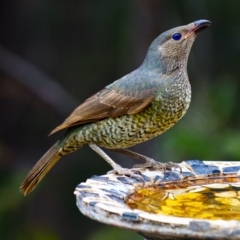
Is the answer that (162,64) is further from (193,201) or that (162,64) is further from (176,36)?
(193,201)

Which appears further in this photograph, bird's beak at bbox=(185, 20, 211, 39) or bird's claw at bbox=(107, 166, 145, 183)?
bird's beak at bbox=(185, 20, 211, 39)

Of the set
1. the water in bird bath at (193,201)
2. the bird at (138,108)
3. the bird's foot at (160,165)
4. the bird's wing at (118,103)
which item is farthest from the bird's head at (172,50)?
the water in bird bath at (193,201)

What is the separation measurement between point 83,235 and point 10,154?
2058 millimetres

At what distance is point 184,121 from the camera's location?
707cm

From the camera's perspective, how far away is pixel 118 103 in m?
4.70

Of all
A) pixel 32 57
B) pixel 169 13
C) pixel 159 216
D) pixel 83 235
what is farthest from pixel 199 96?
pixel 159 216

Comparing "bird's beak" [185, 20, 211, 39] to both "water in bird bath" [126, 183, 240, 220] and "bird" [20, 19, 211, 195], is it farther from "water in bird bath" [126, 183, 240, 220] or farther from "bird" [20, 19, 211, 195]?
"water in bird bath" [126, 183, 240, 220]

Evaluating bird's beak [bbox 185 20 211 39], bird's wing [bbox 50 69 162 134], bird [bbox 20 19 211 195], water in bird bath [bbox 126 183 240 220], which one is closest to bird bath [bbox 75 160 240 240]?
water in bird bath [bbox 126 183 240 220]

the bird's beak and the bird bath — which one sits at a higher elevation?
the bird's beak

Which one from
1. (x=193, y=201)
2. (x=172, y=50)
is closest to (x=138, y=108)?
(x=172, y=50)

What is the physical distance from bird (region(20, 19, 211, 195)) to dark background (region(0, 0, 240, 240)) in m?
1.32

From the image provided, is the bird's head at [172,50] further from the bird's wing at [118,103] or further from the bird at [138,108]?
the bird's wing at [118,103]

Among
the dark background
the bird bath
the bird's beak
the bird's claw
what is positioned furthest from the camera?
the dark background

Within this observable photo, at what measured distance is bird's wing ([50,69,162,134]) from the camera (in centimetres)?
464
